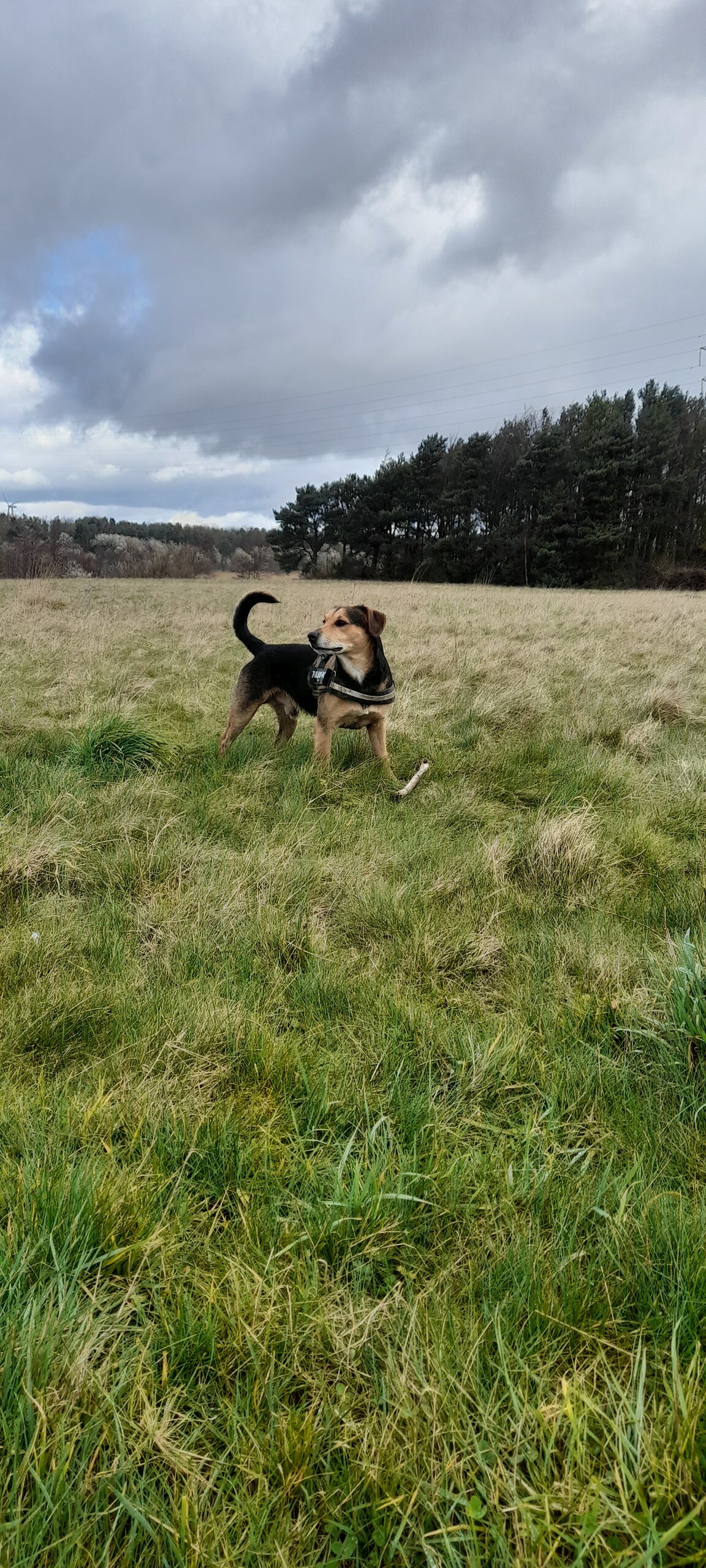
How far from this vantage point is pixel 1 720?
551 centimetres

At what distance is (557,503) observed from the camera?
4241 centimetres

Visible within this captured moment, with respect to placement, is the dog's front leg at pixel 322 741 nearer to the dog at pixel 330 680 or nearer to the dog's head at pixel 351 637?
the dog at pixel 330 680


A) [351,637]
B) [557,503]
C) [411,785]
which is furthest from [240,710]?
[557,503]

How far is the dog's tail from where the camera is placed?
516 centimetres

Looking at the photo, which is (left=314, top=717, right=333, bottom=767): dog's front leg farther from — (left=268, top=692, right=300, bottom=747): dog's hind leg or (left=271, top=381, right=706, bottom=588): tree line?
(left=271, top=381, right=706, bottom=588): tree line

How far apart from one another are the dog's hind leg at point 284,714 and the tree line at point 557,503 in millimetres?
41647

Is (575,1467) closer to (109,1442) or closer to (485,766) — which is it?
(109,1442)

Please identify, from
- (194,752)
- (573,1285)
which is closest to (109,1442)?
(573,1285)

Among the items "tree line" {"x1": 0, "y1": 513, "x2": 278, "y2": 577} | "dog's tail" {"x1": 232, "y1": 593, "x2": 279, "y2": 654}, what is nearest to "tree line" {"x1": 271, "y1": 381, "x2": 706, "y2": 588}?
"tree line" {"x1": 0, "y1": 513, "x2": 278, "y2": 577}

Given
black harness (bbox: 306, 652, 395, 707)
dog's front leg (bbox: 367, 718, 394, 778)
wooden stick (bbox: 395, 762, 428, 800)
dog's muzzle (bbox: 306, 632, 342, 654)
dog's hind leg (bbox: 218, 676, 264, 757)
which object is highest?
dog's muzzle (bbox: 306, 632, 342, 654)

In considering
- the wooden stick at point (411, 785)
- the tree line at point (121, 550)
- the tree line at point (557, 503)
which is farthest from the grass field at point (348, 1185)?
the tree line at point (557, 503)

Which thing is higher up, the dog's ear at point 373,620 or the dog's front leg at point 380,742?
the dog's ear at point 373,620

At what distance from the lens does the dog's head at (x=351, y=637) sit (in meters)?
4.62

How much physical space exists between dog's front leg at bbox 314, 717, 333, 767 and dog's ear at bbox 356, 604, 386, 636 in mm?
811
